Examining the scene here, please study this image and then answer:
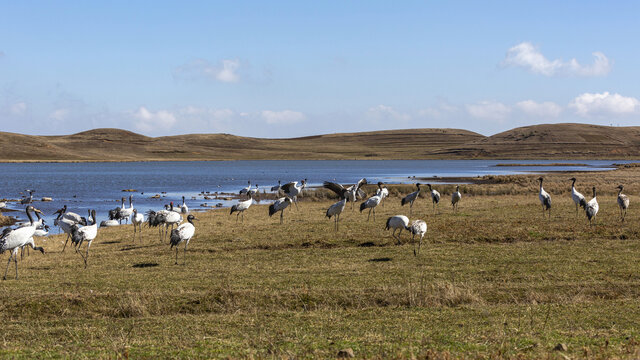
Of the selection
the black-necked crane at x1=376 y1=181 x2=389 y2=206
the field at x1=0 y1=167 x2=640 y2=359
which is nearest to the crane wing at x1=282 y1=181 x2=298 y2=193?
the black-necked crane at x1=376 y1=181 x2=389 y2=206

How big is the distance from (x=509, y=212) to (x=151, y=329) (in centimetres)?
2478

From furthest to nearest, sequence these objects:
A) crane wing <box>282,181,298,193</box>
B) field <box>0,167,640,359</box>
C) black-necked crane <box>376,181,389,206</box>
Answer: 1. black-necked crane <box>376,181,389,206</box>
2. crane wing <box>282,181,298,193</box>
3. field <box>0,167,640,359</box>

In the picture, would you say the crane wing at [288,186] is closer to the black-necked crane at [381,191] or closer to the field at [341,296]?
the black-necked crane at [381,191]

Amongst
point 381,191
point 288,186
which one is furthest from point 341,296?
point 381,191

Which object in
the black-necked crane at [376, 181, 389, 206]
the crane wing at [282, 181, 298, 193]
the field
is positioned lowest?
the field

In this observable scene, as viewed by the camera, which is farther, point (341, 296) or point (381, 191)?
point (381, 191)

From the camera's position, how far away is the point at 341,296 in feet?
48.5

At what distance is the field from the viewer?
10.2 m

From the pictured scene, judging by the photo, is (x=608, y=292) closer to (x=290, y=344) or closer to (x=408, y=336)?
(x=408, y=336)

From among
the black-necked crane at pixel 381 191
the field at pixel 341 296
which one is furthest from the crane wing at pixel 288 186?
the field at pixel 341 296

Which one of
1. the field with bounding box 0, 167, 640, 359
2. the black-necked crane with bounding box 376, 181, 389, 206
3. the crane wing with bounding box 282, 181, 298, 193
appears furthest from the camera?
the black-necked crane with bounding box 376, 181, 389, 206

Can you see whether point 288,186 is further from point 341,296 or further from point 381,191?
point 341,296

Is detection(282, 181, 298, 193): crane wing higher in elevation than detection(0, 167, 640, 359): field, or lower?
higher

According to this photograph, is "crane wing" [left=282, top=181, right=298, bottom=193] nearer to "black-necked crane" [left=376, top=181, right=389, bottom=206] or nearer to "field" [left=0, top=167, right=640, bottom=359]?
"black-necked crane" [left=376, top=181, right=389, bottom=206]
